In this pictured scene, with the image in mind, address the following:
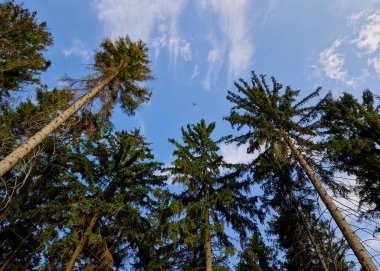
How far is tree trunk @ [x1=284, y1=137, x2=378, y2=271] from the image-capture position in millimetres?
6627

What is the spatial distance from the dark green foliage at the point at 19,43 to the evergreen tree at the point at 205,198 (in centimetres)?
895

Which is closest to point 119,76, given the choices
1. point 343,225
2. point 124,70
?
point 124,70

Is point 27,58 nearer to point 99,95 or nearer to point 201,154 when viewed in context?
point 99,95

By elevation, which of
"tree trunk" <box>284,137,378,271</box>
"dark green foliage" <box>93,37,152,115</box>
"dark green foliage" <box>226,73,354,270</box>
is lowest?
"tree trunk" <box>284,137,378,271</box>

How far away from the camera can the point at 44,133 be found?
7.95 meters

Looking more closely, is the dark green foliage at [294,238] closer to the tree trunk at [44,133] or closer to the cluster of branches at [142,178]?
the cluster of branches at [142,178]

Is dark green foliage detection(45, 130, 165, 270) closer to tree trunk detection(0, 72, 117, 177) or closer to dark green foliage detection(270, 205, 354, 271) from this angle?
tree trunk detection(0, 72, 117, 177)

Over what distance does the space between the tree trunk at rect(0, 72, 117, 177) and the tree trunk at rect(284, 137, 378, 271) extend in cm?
839

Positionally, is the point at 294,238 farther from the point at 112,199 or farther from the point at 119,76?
the point at 119,76

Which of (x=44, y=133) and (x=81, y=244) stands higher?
(x=44, y=133)

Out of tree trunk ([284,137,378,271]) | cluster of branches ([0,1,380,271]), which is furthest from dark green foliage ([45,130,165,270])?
tree trunk ([284,137,378,271])

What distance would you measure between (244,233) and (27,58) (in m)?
14.0

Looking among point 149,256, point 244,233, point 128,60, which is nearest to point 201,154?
point 244,233

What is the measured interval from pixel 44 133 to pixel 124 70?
22.0 ft
